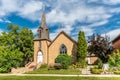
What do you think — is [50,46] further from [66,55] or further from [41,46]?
[66,55]

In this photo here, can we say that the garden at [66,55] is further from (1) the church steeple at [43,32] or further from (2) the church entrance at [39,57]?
(1) the church steeple at [43,32]

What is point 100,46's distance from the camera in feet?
143

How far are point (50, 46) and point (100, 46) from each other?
1228cm

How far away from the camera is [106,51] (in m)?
44.4

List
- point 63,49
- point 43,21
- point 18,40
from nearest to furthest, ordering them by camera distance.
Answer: point 63,49, point 43,21, point 18,40

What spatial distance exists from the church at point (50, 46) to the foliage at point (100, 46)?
17.2ft

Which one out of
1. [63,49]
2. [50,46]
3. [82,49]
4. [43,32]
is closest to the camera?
[82,49]

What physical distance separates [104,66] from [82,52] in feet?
35.2

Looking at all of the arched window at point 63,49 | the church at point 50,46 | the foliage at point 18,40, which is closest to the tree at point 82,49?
the church at point 50,46

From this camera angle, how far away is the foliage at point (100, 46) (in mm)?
43656

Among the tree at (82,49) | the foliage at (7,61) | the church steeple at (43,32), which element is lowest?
the foliage at (7,61)

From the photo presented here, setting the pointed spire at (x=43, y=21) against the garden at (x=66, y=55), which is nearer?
the garden at (x=66, y=55)

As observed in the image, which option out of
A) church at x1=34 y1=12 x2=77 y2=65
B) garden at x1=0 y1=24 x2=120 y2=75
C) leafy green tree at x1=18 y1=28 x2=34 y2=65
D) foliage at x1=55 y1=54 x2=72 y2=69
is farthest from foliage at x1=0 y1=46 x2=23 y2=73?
leafy green tree at x1=18 y1=28 x2=34 y2=65

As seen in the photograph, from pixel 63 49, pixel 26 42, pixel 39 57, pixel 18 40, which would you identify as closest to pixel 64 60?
pixel 63 49
